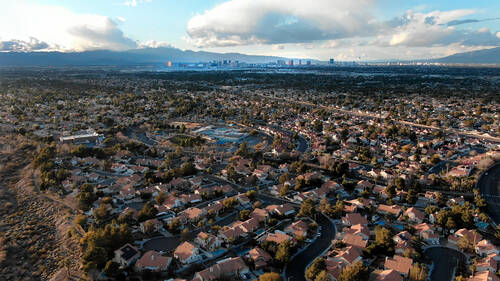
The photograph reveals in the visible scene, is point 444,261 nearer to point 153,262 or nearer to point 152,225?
point 153,262

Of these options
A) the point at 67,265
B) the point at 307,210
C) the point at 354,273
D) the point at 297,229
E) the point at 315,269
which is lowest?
the point at 67,265

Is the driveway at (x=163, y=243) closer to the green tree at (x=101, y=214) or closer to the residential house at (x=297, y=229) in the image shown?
the green tree at (x=101, y=214)

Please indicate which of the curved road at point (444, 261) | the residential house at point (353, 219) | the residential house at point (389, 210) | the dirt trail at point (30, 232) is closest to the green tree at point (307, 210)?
the residential house at point (353, 219)

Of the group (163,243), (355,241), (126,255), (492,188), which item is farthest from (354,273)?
(492,188)

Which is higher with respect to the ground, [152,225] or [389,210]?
[152,225]

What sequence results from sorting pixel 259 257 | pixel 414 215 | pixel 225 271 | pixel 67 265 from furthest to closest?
1. pixel 414 215
2. pixel 259 257
3. pixel 67 265
4. pixel 225 271

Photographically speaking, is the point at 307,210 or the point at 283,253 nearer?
the point at 283,253

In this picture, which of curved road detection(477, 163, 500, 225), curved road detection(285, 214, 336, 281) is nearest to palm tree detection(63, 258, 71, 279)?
curved road detection(285, 214, 336, 281)

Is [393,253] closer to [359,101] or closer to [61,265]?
[61,265]
